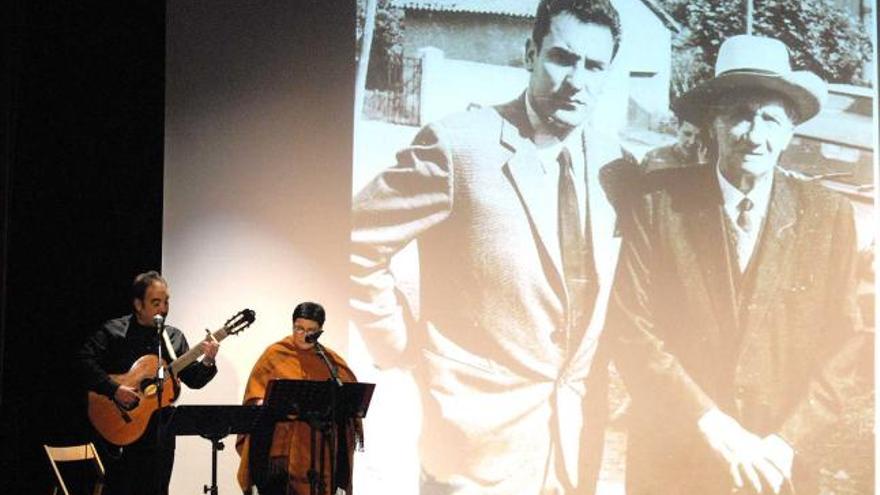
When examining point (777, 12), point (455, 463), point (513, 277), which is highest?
point (777, 12)

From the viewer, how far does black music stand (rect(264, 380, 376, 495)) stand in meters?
4.57

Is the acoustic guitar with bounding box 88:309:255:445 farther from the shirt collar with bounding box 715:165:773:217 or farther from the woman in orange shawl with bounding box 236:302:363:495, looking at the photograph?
the shirt collar with bounding box 715:165:773:217

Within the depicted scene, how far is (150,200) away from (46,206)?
1.66 ft

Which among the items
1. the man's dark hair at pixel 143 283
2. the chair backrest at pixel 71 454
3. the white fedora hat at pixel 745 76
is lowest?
the chair backrest at pixel 71 454

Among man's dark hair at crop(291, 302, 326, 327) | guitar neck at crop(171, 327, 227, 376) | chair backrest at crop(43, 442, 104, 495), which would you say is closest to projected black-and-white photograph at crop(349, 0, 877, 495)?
man's dark hair at crop(291, 302, 326, 327)

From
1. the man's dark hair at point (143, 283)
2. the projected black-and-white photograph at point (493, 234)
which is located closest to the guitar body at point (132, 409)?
the projected black-and-white photograph at point (493, 234)

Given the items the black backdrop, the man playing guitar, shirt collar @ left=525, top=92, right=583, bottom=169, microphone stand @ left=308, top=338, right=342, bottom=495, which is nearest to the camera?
microphone stand @ left=308, top=338, right=342, bottom=495

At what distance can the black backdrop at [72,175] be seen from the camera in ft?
19.2

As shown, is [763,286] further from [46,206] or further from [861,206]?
[46,206]

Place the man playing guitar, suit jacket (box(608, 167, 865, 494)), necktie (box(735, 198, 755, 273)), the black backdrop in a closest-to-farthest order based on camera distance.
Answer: the man playing guitar → suit jacket (box(608, 167, 865, 494)) → necktie (box(735, 198, 755, 273)) → the black backdrop

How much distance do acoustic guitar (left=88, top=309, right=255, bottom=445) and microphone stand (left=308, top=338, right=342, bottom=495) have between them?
46 cm

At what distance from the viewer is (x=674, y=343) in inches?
215

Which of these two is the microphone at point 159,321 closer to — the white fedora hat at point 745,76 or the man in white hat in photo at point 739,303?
the man in white hat in photo at point 739,303

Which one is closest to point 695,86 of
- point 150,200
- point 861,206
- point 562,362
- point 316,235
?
point 861,206
